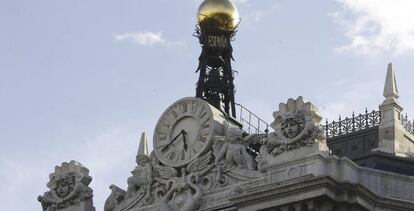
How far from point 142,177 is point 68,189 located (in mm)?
4520

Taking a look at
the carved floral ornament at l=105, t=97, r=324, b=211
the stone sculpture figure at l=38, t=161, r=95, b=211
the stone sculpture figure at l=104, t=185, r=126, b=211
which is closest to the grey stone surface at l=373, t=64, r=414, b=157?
the carved floral ornament at l=105, t=97, r=324, b=211

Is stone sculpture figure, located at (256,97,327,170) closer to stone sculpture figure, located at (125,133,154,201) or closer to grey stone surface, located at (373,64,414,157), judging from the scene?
stone sculpture figure, located at (125,133,154,201)

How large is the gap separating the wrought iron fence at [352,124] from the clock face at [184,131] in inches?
277

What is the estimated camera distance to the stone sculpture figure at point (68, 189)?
67.9 meters

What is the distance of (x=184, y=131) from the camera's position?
6462 cm

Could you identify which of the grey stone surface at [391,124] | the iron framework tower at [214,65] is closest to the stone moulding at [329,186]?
the grey stone surface at [391,124]

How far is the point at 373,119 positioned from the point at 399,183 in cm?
916

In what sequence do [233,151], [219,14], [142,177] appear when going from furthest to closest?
[219,14], [142,177], [233,151]

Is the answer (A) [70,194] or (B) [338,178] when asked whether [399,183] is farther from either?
(A) [70,194]

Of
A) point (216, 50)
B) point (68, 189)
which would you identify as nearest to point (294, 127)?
point (68, 189)

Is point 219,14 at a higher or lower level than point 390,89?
higher

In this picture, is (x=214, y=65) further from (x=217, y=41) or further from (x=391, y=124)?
(x=391, y=124)

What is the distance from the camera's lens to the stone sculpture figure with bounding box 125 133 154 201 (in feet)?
213

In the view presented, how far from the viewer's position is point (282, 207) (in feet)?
192
